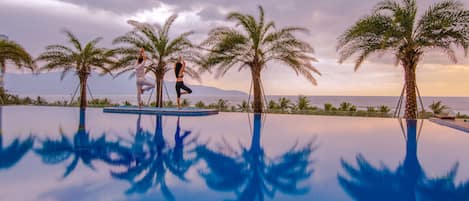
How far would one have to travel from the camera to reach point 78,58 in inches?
672

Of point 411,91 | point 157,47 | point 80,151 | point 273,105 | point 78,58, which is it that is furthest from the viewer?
point 78,58

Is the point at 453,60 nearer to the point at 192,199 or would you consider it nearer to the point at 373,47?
the point at 373,47

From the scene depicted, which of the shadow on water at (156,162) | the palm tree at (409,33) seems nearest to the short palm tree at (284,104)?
the palm tree at (409,33)

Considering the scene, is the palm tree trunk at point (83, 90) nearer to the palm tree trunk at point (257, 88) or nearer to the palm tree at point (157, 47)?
the palm tree at point (157, 47)

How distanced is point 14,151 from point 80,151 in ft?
3.82

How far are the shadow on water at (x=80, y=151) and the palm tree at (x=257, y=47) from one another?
7.66m

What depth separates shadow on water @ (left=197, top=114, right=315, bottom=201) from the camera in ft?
11.7

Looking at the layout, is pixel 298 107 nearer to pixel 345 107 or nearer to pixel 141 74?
pixel 345 107

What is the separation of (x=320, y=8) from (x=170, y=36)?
7858 millimetres

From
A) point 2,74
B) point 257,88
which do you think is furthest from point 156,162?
point 2,74

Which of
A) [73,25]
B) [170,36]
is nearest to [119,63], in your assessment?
[170,36]

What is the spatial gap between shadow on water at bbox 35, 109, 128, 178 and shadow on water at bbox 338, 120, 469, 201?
3.52 m

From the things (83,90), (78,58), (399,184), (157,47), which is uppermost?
(157,47)

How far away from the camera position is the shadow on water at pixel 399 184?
332 cm
